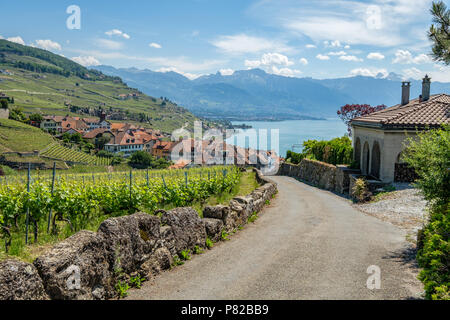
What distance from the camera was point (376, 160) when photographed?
81.5ft

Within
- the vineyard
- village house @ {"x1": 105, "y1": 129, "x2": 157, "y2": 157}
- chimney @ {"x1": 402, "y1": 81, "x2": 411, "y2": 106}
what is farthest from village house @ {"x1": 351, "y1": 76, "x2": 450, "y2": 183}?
village house @ {"x1": 105, "y1": 129, "x2": 157, "y2": 157}

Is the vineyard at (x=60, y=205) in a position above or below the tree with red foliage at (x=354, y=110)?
below

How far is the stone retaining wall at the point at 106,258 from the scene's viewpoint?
5.46 m

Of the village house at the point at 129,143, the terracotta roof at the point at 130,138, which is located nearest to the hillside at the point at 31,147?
the village house at the point at 129,143

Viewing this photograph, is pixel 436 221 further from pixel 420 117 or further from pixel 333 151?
pixel 333 151

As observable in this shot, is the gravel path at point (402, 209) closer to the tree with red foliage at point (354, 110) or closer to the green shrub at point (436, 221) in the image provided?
the green shrub at point (436, 221)

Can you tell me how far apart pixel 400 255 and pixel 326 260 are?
2.28m

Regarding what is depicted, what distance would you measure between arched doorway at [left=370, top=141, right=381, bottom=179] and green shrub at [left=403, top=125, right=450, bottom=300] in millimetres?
14534

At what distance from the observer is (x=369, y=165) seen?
2530cm

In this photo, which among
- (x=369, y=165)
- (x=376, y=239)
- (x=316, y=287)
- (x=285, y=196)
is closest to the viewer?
(x=316, y=287)

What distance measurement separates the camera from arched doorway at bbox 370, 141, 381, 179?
24.5 m

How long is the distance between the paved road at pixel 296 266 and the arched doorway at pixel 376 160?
36.4ft
